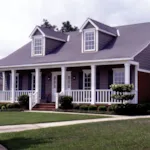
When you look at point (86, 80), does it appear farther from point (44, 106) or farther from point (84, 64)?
point (44, 106)

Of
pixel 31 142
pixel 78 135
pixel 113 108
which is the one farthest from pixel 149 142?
pixel 113 108

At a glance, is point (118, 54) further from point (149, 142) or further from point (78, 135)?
point (149, 142)

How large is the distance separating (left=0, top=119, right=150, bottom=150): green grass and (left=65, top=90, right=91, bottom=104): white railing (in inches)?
467

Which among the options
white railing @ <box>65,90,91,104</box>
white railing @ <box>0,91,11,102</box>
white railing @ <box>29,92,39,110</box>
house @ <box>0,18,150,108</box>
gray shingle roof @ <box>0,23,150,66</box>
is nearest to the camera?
house @ <box>0,18,150,108</box>

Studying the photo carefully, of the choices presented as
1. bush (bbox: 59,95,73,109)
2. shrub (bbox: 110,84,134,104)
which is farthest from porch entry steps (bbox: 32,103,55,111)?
shrub (bbox: 110,84,134,104)

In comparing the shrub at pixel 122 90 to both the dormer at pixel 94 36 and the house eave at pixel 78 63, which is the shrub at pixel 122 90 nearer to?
the house eave at pixel 78 63

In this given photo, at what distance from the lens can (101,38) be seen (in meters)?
26.2

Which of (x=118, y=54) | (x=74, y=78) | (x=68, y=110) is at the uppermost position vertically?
(x=118, y=54)

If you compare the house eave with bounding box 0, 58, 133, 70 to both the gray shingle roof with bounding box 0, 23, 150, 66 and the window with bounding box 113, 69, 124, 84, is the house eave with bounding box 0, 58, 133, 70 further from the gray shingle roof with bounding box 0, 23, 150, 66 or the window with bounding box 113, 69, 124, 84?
the window with bounding box 113, 69, 124, 84

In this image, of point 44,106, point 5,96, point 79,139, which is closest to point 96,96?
point 44,106

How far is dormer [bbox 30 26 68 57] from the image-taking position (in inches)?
1131

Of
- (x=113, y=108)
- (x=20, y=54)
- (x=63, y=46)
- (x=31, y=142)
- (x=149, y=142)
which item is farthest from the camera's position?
(x=20, y=54)

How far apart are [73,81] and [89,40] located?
342 centimetres

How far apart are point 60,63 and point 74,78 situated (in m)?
2.44
